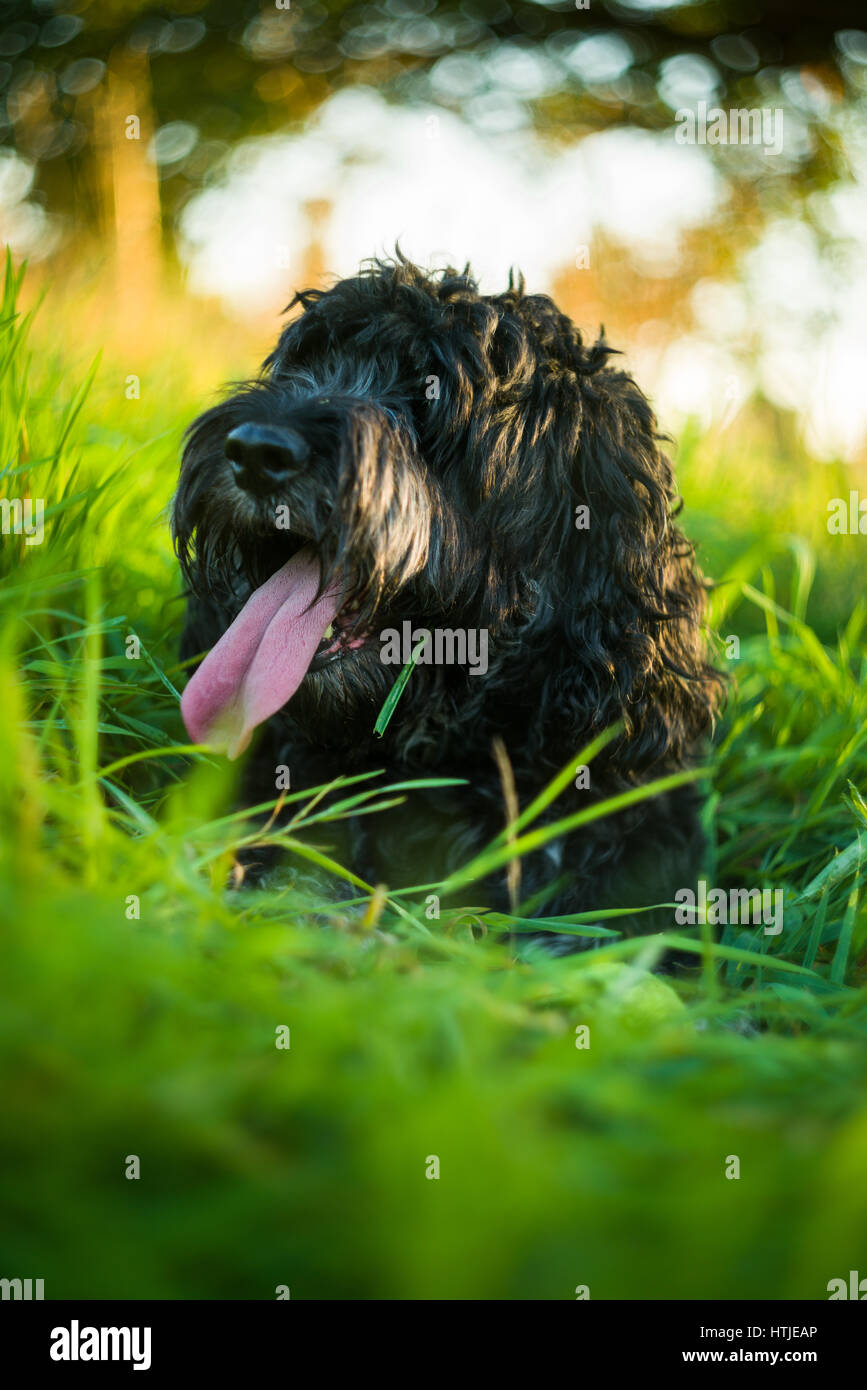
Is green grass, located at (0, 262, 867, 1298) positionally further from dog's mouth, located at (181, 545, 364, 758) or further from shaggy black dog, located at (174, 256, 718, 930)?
shaggy black dog, located at (174, 256, 718, 930)

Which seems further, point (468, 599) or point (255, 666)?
point (468, 599)

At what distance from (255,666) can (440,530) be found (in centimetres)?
63

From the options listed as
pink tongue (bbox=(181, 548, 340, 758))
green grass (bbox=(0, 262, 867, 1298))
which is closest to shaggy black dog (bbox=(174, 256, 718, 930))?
pink tongue (bbox=(181, 548, 340, 758))

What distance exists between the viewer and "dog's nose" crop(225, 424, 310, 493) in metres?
2.20

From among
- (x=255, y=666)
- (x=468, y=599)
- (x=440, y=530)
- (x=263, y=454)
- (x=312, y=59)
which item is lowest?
(x=255, y=666)

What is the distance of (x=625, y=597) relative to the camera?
2664 mm

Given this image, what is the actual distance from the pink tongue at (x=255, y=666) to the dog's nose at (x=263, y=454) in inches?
11.1

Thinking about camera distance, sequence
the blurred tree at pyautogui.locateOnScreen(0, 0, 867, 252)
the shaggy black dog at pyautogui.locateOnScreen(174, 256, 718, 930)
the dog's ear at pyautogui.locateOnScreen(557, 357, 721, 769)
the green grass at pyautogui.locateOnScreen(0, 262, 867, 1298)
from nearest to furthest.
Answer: the green grass at pyautogui.locateOnScreen(0, 262, 867, 1298)
the shaggy black dog at pyautogui.locateOnScreen(174, 256, 718, 930)
the dog's ear at pyautogui.locateOnScreen(557, 357, 721, 769)
the blurred tree at pyautogui.locateOnScreen(0, 0, 867, 252)

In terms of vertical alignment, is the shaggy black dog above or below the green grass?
above

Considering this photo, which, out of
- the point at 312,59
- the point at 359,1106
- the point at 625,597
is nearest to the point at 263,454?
the point at 625,597

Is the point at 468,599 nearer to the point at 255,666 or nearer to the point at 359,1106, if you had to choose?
the point at 255,666

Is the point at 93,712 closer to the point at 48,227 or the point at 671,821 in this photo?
the point at 671,821

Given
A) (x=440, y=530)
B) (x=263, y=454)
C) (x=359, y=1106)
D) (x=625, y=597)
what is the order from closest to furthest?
A: (x=359, y=1106) < (x=263, y=454) < (x=440, y=530) < (x=625, y=597)
